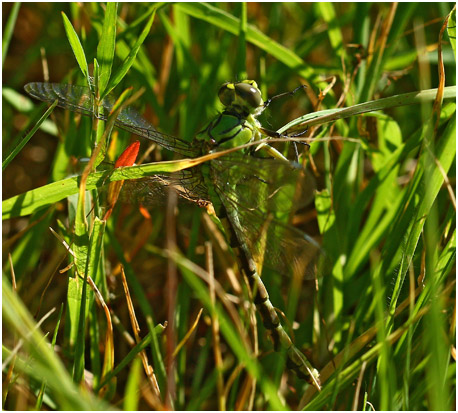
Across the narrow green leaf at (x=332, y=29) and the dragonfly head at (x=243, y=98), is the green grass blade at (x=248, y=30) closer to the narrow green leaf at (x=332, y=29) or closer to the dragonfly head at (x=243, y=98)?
the narrow green leaf at (x=332, y=29)

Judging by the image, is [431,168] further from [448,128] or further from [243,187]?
[243,187]

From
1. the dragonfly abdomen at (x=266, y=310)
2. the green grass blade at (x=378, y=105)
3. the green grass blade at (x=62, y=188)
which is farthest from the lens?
the dragonfly abdomen at (x=266, y=310)

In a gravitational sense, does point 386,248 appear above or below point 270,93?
below

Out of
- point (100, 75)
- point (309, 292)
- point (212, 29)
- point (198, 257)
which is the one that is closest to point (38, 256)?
point (198, 257)

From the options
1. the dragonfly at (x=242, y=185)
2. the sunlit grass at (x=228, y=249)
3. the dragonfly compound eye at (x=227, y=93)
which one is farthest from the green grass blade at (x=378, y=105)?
the dragonfly compound eye at (x=227, y=93)

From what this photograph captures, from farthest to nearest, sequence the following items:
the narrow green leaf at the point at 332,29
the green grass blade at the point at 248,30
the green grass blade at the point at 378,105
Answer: the narrow green leaf at the point at 332,29 → the green grass blade at the point at 248,30 → the green grass blade at the point at 378,105

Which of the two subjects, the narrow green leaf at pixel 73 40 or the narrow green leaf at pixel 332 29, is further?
the narrow green leaf at pixel 332 29

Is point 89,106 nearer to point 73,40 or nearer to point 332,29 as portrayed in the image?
point 73,40

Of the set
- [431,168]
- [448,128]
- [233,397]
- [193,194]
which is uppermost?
[448,128]

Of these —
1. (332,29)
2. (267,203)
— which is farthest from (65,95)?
(332,29)
